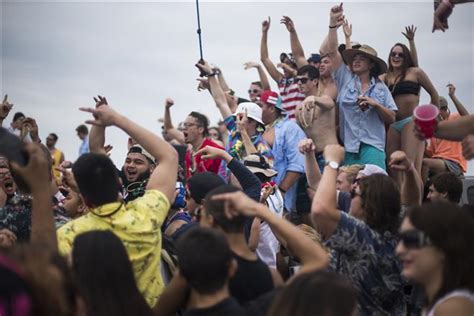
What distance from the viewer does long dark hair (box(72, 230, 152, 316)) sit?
3.25m

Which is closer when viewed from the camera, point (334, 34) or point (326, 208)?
point (326, 208)

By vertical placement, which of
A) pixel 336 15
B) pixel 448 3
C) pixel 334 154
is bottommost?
pixel 334 154

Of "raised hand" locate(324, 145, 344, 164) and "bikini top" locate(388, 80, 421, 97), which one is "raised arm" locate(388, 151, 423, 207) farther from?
"bikini top" locate(388, 80, 421, 97)

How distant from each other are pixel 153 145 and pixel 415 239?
1.74 metres

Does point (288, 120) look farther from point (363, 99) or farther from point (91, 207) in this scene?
point (91, 207)

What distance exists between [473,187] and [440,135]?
3.75 meters

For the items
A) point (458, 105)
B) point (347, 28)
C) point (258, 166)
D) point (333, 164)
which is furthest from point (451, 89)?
point (333, 164)

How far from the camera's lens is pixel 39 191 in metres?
3.50

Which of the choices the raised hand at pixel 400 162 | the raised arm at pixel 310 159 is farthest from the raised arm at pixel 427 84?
the raised hand at pixel 400 162

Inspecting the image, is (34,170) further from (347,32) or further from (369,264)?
(347,32)

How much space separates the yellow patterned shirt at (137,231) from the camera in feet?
12.8

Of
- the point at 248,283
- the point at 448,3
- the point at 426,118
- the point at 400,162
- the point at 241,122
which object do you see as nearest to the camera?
the point at 248,283

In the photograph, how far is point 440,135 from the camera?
15.4ft

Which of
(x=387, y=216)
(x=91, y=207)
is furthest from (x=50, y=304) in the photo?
(x=387, y=216)
